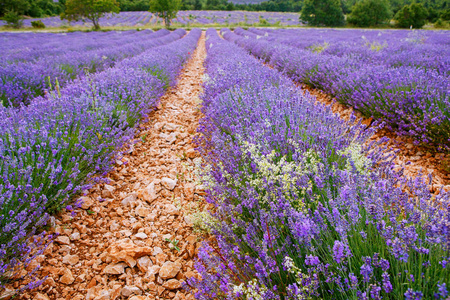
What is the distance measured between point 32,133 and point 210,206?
161cm

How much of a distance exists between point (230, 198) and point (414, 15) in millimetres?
36695

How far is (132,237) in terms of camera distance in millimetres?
1925

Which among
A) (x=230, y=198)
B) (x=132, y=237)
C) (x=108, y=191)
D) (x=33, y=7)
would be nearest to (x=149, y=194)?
(x=108, y=191)

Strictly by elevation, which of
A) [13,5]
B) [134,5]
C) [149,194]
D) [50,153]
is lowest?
[149,194]

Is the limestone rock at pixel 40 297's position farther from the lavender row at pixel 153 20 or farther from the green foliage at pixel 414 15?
the green foliage at pixel 414 15

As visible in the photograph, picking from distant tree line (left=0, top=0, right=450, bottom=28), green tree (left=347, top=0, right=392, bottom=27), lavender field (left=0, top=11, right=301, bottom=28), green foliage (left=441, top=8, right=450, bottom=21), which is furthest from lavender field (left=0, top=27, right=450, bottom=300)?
green foliage (left=441, top=8, right=450, bottom=21)

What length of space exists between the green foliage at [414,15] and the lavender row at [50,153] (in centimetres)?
3565

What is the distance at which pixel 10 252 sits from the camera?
1437 mm

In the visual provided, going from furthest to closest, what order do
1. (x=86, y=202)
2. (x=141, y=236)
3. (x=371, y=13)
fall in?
1. (x=371, y=13)
2. (x=86, y=202)
3. (x=141, y=236)

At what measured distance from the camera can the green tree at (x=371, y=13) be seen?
3025 cm

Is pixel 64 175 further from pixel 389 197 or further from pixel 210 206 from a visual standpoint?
pixel 389 197

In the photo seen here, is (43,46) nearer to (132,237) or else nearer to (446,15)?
(132,237)

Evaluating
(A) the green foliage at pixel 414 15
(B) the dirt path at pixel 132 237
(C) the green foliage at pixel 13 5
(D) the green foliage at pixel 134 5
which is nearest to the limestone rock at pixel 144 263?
(B) the dirt path at pixel 132 237

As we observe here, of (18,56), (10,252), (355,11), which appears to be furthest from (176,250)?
(355,11)
